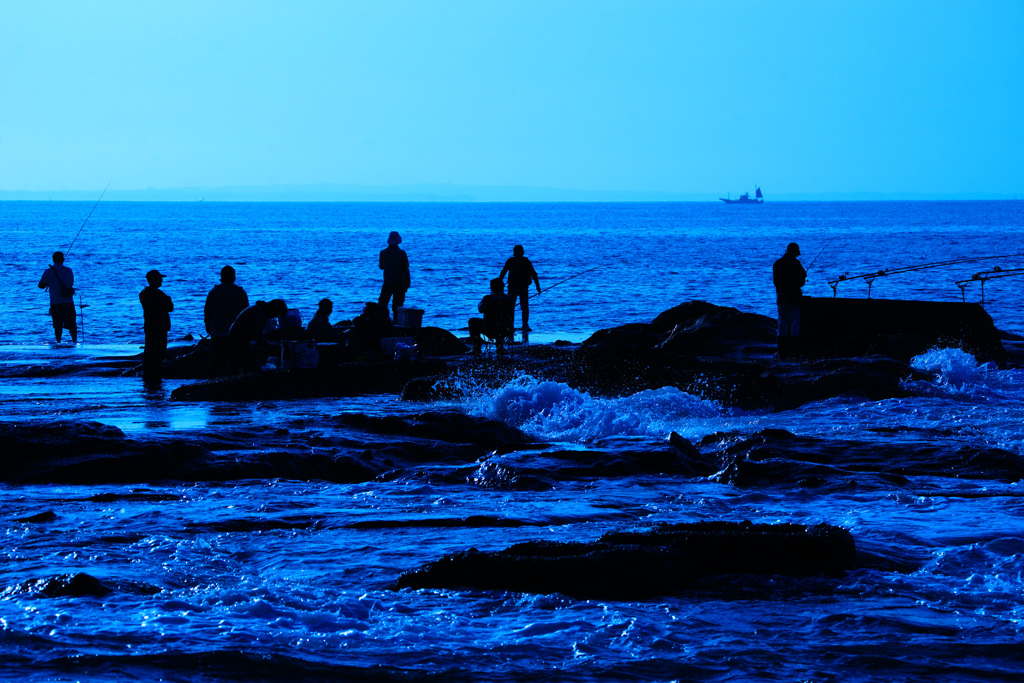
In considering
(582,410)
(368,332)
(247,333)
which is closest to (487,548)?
(582,410)

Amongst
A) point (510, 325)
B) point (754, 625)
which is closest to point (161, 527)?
point (754, 625)

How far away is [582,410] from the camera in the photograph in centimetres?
1158

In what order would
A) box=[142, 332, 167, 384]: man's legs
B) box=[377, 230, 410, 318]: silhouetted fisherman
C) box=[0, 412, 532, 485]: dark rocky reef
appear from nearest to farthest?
1. box=[0, 412, 532, 485]: dark rocky reef
2. box=[142, 332, 167, 384]: man's legs
3. box=[377, 230, 410, 318]: silhouetted fisherman

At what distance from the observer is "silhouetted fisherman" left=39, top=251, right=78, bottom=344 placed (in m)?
17.6

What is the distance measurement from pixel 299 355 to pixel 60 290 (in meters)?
6.74

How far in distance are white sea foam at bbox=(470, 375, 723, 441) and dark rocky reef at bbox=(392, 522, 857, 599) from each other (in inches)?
188

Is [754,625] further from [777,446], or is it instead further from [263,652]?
[777,446]

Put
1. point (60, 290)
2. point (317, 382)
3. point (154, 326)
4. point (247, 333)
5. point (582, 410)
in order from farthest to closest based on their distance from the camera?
1. point (60, 290)
2. point (154, 326)
3. point (317, 382)
4. point (247, 333)
5. point (582, 410)

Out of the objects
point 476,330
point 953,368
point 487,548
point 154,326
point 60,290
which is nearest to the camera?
point 487,548

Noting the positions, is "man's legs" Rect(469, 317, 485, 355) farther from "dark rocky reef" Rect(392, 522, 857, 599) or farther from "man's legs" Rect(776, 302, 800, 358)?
"dark rocky reef" Rect(392, 522, 857, 599)

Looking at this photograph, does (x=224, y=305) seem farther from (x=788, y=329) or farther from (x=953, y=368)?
(x=953, y=368)

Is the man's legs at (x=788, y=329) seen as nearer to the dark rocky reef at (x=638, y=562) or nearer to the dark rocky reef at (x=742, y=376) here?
the dark rocky reef at (x=742, y=376)

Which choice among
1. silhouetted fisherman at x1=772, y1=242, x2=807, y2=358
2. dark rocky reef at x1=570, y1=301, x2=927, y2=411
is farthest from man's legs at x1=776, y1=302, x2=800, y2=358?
dark rocky reef at x1=570, y1=301, x2=927, y2=411

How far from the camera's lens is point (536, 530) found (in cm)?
675
